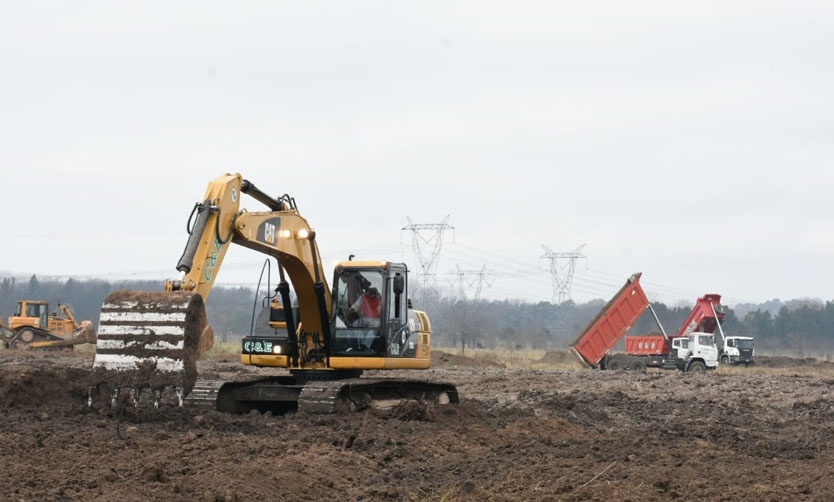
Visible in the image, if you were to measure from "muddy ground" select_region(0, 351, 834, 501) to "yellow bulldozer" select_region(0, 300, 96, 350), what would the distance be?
30055 millimetres

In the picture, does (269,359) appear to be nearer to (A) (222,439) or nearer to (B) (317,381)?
(B) (317,381)

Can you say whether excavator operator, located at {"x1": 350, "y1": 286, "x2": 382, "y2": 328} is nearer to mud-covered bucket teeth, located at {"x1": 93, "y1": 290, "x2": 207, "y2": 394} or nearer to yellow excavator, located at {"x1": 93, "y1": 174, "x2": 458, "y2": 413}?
yellow excavator, located at {"x1": 93, "y1": 174, "x2": 458, "y2": 413}

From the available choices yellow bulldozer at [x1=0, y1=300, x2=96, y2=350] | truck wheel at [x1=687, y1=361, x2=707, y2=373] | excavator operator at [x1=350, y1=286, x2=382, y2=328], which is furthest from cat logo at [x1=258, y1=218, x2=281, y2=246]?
yellow bulldozer at [x1=0, y1=300, x2=96, y2=350]

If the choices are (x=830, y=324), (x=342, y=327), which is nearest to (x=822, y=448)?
(x=342, y=327)

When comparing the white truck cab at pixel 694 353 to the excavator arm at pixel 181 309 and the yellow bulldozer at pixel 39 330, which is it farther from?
the excavator arm at pixel 181 309

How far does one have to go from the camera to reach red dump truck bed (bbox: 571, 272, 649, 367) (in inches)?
1495

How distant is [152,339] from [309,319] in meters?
3.90

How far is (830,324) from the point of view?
10325cm

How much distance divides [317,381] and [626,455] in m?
5.48

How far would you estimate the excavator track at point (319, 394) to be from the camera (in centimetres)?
1414

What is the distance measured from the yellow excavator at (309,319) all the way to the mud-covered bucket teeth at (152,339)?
301 mm

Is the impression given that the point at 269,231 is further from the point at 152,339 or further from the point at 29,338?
the point at 29,338

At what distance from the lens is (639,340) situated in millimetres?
41531

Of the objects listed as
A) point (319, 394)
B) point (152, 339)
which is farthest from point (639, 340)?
point (152, 339)
